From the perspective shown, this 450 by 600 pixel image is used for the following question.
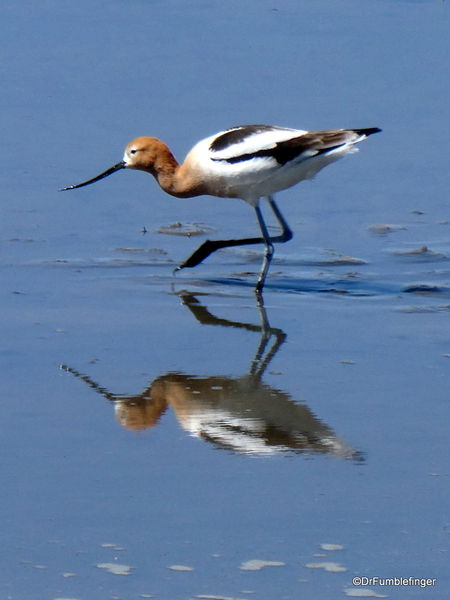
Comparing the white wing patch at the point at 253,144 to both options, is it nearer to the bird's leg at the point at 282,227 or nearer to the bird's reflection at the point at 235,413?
the bird's leg at the point at 282,227

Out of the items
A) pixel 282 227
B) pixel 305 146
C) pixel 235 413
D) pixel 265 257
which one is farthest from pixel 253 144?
pixel 235 413

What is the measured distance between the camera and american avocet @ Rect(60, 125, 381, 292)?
19.6ft

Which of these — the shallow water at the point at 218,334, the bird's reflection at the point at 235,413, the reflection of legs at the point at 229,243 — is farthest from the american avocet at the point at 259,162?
the bird's reflection at the point at 235,413

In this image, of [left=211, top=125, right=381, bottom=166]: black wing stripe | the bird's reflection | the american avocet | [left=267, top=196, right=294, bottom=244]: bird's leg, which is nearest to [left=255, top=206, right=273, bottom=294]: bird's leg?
the american avocet

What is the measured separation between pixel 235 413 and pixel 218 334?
101 cm

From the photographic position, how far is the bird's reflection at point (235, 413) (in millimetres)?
3883

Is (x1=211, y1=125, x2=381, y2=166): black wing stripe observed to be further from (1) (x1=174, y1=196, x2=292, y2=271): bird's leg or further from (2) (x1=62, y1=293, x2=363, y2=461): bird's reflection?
(2) (x1=62, y1=293, x2=363, y2=461): bird's reflection

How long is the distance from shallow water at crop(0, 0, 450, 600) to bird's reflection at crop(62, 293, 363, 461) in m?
0.01

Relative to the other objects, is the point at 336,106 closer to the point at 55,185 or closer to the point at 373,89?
the point at 373,89

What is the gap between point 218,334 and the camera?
202 inches

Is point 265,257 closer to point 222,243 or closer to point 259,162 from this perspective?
point 222,243

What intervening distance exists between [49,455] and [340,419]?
1060 mm

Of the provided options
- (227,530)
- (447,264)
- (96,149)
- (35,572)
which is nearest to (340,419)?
(227,530)

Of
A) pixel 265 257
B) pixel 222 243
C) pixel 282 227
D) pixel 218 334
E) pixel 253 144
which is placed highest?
pixel 253 144
